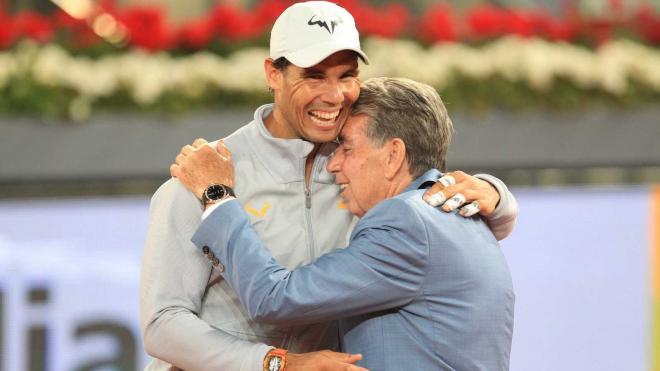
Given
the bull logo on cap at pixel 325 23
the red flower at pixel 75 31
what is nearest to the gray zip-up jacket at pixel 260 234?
the bull logo on cap at pixel 325 23

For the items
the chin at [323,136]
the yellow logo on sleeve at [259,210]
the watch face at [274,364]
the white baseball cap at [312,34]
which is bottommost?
the watch face at [274,364]

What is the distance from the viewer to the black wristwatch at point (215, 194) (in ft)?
7.15

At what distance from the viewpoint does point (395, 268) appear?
2.07 metres

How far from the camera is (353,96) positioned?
2.27m

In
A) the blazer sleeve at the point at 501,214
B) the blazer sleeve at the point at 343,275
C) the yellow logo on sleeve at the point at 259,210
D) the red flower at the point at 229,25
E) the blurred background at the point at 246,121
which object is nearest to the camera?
the blazer sleeve at the point at 343,275

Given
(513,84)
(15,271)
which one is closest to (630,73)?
(513,84)

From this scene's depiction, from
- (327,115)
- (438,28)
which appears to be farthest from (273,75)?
(438,28)

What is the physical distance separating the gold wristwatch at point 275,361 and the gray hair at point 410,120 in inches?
18.7

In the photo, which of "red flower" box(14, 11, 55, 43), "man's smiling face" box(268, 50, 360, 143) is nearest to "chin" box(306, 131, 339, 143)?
"man's smiling face" box(268, 50, 360, 143)

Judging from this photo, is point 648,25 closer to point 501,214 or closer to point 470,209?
point 501,214

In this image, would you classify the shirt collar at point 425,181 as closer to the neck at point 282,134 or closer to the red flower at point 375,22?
the neck at point 282,134

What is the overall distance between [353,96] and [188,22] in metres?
1.96

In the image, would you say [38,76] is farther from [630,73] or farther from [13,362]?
[630,73]

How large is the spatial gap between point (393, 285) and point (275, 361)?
294 mm
